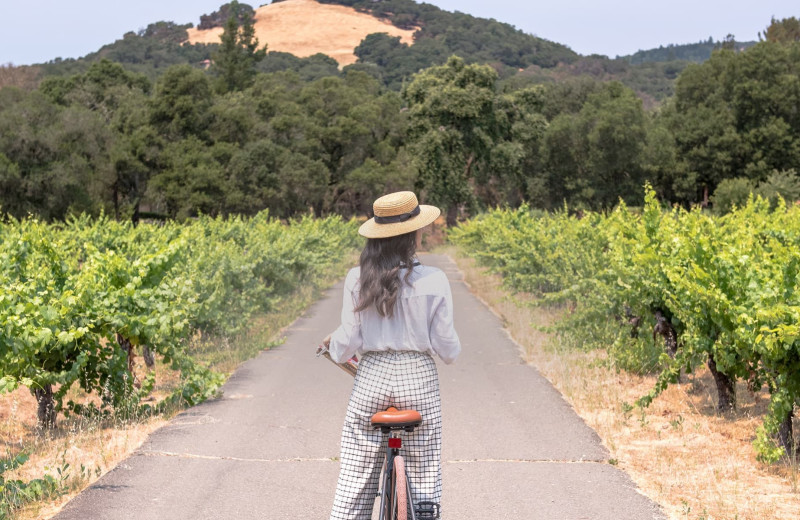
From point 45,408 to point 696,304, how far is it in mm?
6087

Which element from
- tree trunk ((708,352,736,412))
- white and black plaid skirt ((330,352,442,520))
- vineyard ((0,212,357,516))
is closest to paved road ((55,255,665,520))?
vineyard ((0,212,357,516))

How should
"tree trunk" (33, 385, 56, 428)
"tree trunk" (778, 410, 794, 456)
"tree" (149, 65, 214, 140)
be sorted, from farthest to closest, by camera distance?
"tree" (149, 65, 214, 140) < "tree trunk" (33, 385, 56, 428) < "tree trunk" (778, 410, 794, 456)

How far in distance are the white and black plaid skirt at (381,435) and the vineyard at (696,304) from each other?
9.84ft

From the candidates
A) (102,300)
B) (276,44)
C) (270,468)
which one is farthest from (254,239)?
(276,44)

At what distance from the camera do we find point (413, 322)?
4.54 m

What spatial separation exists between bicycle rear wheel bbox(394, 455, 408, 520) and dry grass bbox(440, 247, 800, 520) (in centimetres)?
255

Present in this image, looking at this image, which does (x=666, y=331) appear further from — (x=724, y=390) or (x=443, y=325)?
(x=443, y=325)

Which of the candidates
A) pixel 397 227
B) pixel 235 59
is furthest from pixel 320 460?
pixel 235 59

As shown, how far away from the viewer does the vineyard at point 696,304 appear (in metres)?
7.14

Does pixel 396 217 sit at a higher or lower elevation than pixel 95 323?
higher

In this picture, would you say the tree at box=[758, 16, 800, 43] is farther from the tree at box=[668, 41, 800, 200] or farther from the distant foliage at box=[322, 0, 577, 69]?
the distant foliage at box=[322, 0, 577, 69]

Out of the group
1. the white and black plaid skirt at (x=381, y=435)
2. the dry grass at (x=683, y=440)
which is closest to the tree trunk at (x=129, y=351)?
the dry grass at (x=683, y=440)

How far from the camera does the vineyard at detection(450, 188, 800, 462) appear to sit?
23.4 feet

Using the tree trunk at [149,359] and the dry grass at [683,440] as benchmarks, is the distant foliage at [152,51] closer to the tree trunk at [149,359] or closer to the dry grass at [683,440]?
the tree trunk at [149,359]
